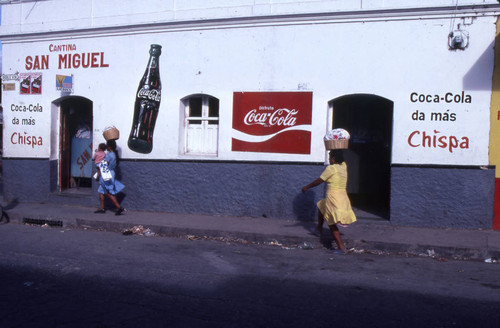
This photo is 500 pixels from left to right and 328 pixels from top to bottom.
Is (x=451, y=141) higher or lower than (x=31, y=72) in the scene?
lower

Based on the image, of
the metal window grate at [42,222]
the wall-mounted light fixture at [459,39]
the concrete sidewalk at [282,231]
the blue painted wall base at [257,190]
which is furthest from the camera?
the metal window grate at [42,222]

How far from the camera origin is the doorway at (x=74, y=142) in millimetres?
11789

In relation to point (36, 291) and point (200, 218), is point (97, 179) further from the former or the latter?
point (36, 291)

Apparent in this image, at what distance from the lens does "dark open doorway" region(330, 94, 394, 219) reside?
409 inches

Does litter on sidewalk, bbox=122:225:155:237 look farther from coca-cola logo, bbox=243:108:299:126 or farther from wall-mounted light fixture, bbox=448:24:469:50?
wall-mounted light fixture, bbox=448:24:469:50

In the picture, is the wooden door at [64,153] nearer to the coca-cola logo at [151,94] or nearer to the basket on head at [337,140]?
the coca-cola logo at [151,94]

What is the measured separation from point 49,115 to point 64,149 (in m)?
0.93

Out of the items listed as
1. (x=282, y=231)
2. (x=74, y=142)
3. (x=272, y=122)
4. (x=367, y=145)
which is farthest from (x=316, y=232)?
(x=74, y=142)

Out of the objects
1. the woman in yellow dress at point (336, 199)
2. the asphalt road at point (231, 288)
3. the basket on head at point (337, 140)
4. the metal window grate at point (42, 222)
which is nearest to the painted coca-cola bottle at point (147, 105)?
the metal window grate at point (42, 222)

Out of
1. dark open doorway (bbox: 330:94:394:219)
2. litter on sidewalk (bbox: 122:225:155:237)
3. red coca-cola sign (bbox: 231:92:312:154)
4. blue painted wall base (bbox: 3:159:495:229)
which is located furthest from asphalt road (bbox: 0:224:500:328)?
dark open doorway (bbox: 330:94:394:219)

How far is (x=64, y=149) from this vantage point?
11875 millimetres

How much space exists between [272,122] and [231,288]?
4939 mm

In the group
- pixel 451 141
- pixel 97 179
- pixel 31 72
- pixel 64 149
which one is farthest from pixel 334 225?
pixel 31 72

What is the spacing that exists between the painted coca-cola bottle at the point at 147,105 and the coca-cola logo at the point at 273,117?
86.6 inches
